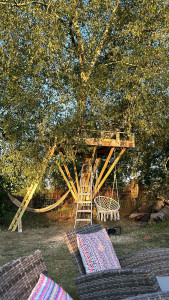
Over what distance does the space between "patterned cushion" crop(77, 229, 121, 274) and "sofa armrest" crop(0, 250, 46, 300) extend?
888 mm

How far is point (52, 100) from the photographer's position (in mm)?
8125

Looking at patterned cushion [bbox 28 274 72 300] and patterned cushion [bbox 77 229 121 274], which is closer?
patterned cushion [bbox 28 274 72 300]

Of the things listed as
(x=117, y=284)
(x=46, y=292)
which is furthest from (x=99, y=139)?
(x=46, y=292)

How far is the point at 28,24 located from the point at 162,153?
592 cm

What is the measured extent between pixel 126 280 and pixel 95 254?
29.9 inches

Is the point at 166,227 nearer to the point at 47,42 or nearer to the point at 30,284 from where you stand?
the point at 47,42

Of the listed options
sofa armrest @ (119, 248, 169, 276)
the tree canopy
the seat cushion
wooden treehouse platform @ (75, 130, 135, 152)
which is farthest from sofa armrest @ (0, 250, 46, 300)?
wooden treehouse platform @ (75, 130, 135, 152)

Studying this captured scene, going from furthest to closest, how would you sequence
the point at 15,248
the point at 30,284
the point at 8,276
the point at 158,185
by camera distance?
the point at 158,185, the point at 15,248, the point at 30,284, the point at 8,276

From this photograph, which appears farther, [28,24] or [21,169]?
[21,169]

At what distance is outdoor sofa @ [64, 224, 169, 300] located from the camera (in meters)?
2.08

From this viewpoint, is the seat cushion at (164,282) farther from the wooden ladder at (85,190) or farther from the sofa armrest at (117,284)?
the wooden ladder at (85,190)

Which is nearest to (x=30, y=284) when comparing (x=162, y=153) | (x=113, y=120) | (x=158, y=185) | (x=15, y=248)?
(x=15, y=248)

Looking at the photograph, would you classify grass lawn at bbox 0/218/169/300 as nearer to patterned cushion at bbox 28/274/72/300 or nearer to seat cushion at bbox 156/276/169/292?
seat cushion at bbox 156/276/169/292

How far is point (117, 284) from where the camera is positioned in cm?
229
